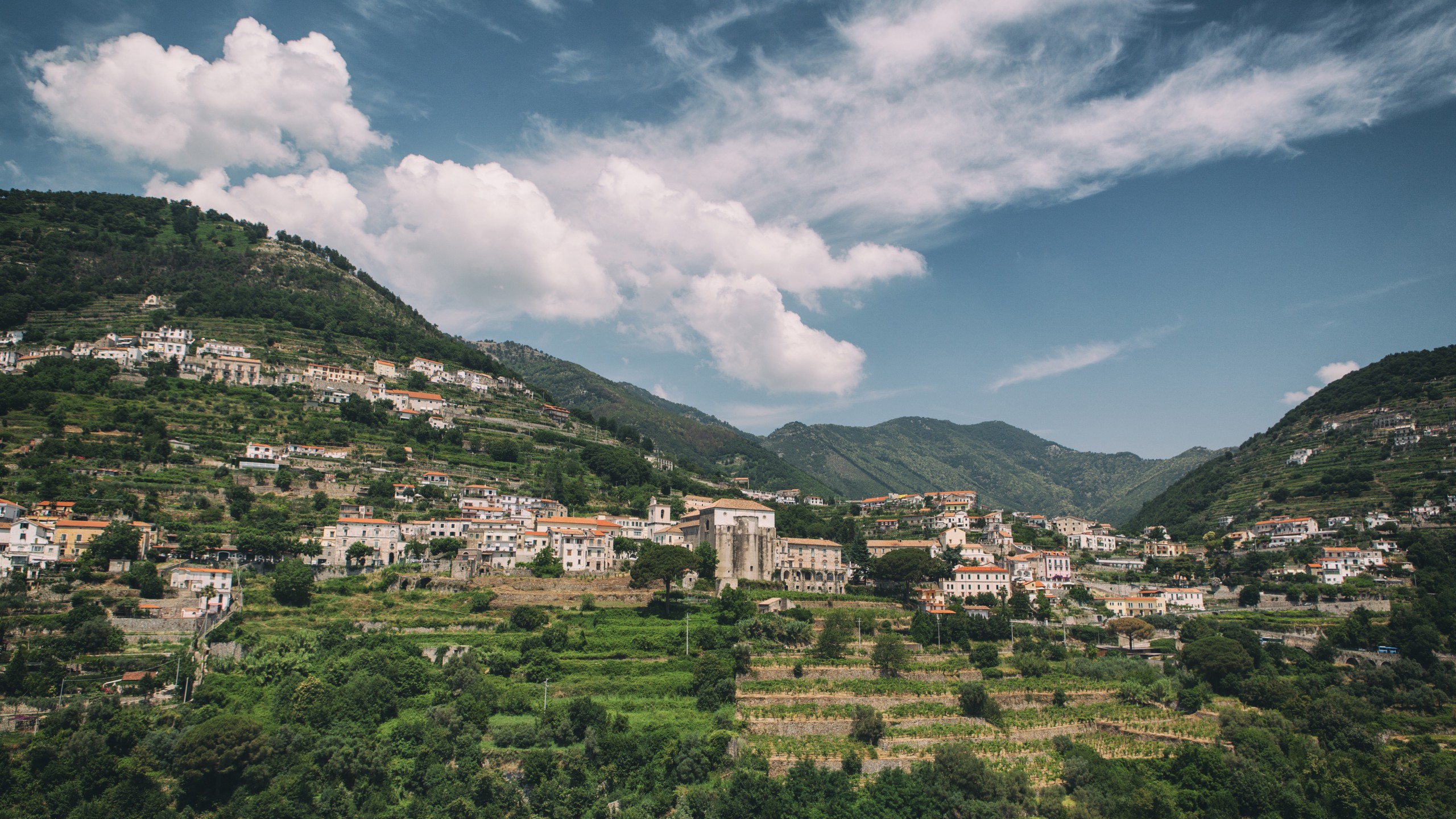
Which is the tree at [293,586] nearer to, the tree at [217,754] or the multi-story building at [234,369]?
the tree at [217,754]

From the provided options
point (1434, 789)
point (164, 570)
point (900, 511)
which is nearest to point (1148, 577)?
point (900, 511)

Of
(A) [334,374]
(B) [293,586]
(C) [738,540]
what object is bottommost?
(B) [293,586]

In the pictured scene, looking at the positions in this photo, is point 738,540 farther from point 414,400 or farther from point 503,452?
point 414,400

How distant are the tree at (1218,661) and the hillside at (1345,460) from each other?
109 feet

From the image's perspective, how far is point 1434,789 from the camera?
34.9m

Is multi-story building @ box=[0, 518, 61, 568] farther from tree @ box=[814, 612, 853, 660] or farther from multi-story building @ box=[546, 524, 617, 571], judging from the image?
tree @ box=[814, 612, 853, 660]

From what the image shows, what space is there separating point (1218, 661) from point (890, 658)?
62.6ft

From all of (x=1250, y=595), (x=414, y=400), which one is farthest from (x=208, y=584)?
(x=1250, y=595)

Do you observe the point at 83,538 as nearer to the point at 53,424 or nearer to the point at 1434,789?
the point at 53,424

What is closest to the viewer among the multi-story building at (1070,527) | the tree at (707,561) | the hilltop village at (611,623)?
the hilltop village at (611,623)

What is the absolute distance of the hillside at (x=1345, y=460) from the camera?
241ft

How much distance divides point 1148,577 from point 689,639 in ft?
148

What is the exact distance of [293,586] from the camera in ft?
148

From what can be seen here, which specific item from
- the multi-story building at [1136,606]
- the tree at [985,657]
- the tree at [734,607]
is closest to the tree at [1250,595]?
the multi-story building at [1136,606]
